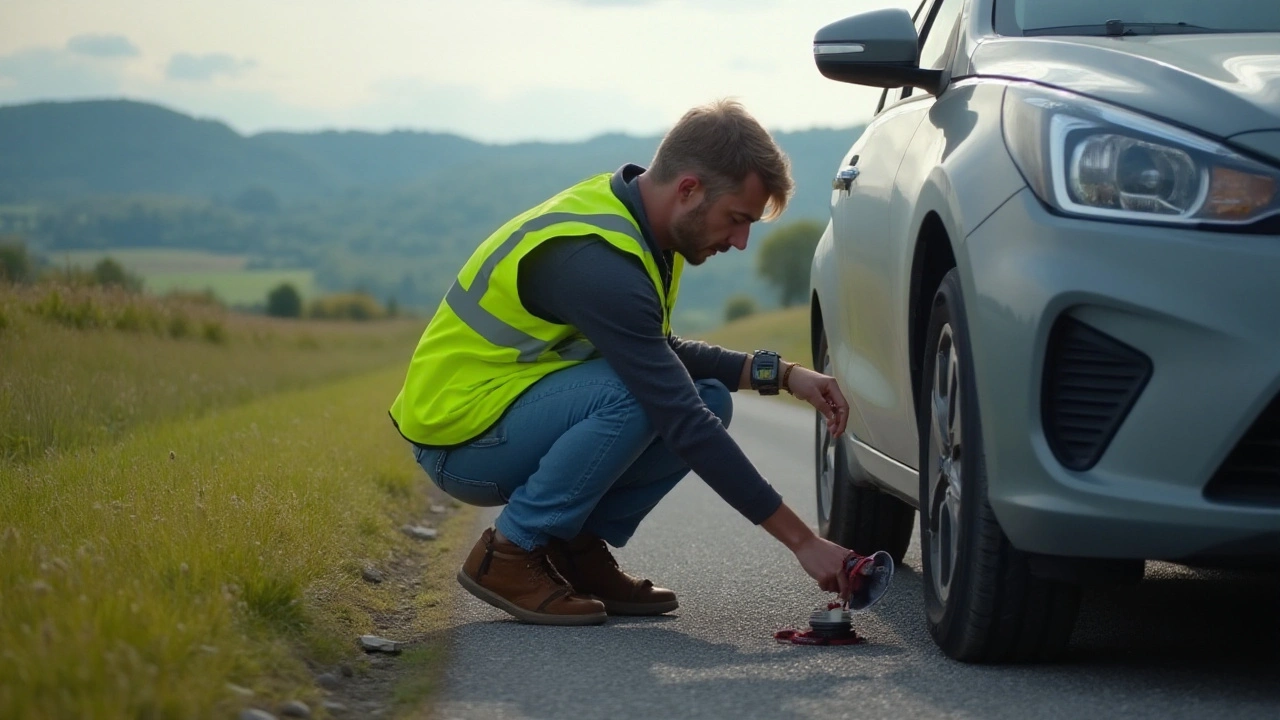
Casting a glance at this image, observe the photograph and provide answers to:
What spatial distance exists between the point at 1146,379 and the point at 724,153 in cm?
147

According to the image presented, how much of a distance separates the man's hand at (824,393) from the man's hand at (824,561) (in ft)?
2.35

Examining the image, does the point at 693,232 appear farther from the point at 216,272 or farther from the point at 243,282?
the point at 216,272

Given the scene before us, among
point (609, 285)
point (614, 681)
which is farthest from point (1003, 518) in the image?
point (609, 285)

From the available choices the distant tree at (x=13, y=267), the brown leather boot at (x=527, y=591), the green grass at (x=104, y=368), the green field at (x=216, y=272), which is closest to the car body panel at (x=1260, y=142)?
the brown leather boot at (x=527, y=591)

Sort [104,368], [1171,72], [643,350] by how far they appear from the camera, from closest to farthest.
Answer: [1171,72]
[643,350]
[104,368]

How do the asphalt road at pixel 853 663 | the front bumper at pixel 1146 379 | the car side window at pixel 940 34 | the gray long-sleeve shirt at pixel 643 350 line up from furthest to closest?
the car side window at pixel 940 34 < the gray long-sleeve shirt at pixel 643 350 < the asphalt road at pixel 853 663 < the front bumper at pixel 1146 379

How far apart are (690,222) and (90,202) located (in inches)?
4584

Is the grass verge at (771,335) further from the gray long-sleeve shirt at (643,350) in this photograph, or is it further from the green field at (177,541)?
the gray long-sleeve shirt at (643,350)

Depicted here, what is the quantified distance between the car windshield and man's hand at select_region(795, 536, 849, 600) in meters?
1.33

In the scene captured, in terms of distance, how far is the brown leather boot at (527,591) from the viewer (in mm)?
4238

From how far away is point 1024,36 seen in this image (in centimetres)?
379

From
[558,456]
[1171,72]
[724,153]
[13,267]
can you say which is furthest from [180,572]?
[13,267]

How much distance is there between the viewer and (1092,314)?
9.61 ft

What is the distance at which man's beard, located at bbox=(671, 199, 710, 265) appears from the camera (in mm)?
4137
